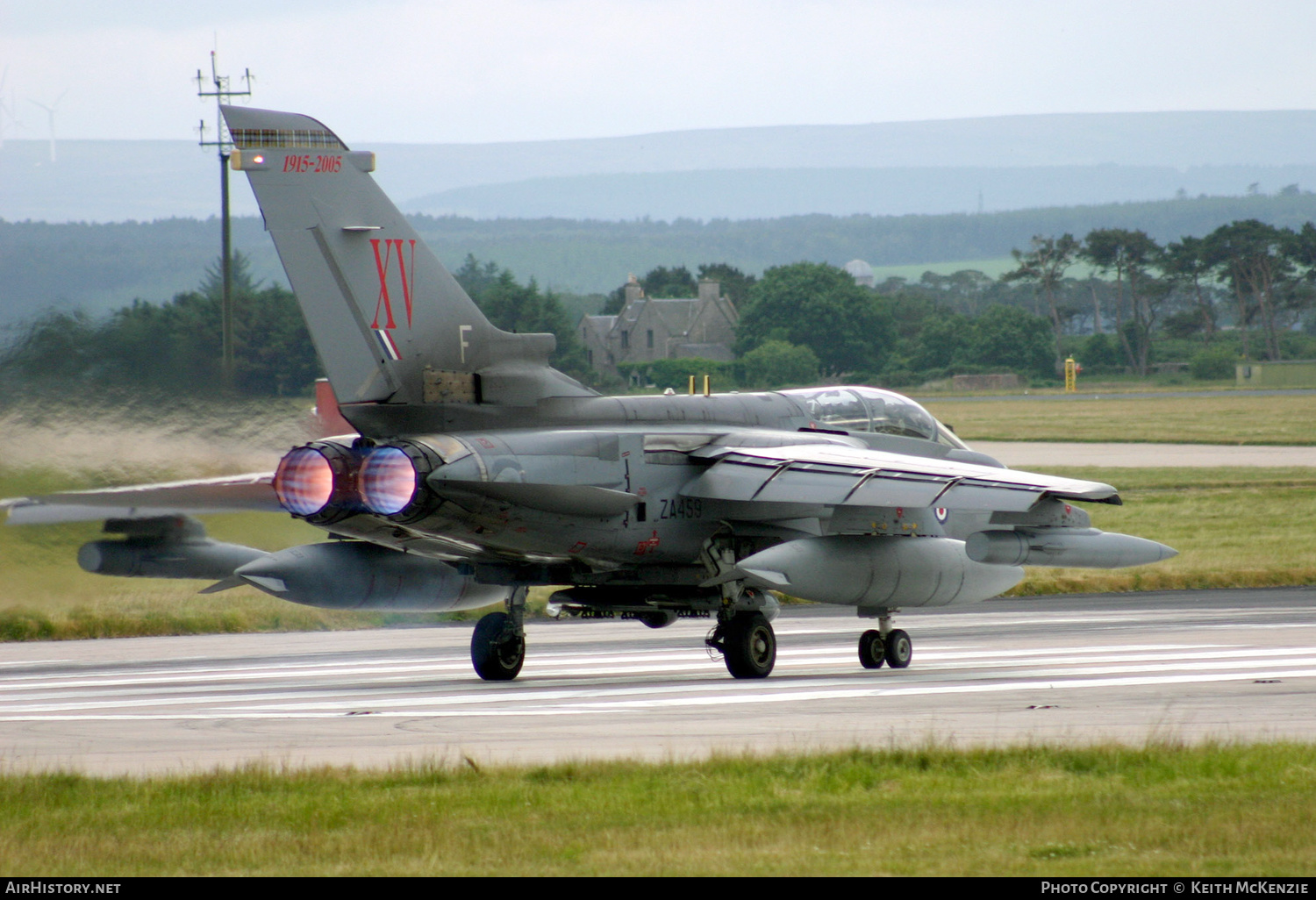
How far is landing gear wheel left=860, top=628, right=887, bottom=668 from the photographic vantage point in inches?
708

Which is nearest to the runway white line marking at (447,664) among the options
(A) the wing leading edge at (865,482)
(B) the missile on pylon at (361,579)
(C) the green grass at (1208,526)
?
(B) the missile on pylon at (361,579)

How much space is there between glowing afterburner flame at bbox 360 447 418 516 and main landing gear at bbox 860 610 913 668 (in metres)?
5.99

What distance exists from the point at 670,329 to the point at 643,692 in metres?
79.6

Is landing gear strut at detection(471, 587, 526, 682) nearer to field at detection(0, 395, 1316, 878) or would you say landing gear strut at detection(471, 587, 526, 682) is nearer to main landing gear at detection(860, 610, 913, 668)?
main landing gear at detection(860, 610, 913, 668)

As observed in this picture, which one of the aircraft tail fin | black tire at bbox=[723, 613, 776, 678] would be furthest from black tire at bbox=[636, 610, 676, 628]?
the aircraft tail fin

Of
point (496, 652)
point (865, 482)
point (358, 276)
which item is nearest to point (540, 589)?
point (496, 652)

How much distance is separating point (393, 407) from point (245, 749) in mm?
4328

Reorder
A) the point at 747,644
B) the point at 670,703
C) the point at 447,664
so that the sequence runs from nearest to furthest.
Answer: the point at 670,703 → the point at 747,644 → the point at 447,664

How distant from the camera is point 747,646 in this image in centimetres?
1683

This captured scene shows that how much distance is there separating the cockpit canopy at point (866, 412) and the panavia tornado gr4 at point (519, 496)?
0.17 metres

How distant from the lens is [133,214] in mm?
31031

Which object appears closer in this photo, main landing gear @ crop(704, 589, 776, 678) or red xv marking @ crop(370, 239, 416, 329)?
red xv marking @ crop(370, 239, 416, 329)

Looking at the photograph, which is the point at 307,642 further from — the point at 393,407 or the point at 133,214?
the point at 133,214

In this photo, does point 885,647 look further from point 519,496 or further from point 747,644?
point 519,496
